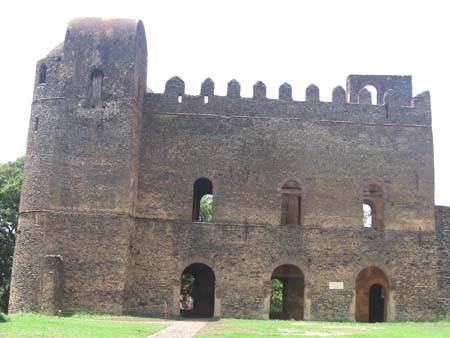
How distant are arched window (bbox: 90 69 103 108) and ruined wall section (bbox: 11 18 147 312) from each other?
0.12 ft

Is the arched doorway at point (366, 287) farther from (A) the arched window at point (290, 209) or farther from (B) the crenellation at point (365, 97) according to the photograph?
(B) the crenellation at point (365, 97)

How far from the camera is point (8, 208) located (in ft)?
104

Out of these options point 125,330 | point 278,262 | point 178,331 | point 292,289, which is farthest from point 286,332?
point 292,289

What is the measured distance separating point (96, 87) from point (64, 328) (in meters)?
10.1

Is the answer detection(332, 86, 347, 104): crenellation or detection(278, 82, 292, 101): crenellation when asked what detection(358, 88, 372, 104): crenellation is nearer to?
detection(332, 86, 347, 104): crenellation

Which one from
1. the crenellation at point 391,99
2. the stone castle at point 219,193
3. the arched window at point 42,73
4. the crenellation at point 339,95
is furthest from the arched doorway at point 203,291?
the crenellation at point 391,99

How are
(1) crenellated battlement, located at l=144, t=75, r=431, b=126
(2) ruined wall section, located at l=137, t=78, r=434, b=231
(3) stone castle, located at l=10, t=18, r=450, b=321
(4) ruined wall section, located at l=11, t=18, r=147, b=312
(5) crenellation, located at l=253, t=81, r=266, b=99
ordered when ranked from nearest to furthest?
(4) ruined wall section, located at l=11, t=18, r=147, b=312 < (3) stone castle, located at l=10, t=18, r=450, b=321 < (2) ruined wall section, located at l=137, t=78, r=434, b=231 < (1) crenellated battlement, located at l=144, t=75, r=431, b=126 < (5) crenellation, located at l=253, t=81, r=266, b=99

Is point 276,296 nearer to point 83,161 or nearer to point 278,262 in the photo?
point 278,262

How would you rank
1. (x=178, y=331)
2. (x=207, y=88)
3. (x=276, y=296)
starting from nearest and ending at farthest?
(x=178, y=331) < (x=207, y=88) < (x=276, y=296)

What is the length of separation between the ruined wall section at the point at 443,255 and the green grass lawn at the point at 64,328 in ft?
37.1

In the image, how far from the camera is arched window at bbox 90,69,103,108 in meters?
23.1

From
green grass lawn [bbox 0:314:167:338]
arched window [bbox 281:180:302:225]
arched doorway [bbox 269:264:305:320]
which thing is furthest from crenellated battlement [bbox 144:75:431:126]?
green grass lawn [bbox 0:314:167:338]

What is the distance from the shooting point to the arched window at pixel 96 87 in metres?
23.1

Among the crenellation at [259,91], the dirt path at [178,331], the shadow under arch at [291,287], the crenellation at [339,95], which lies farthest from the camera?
the crenellation at [339,95]
